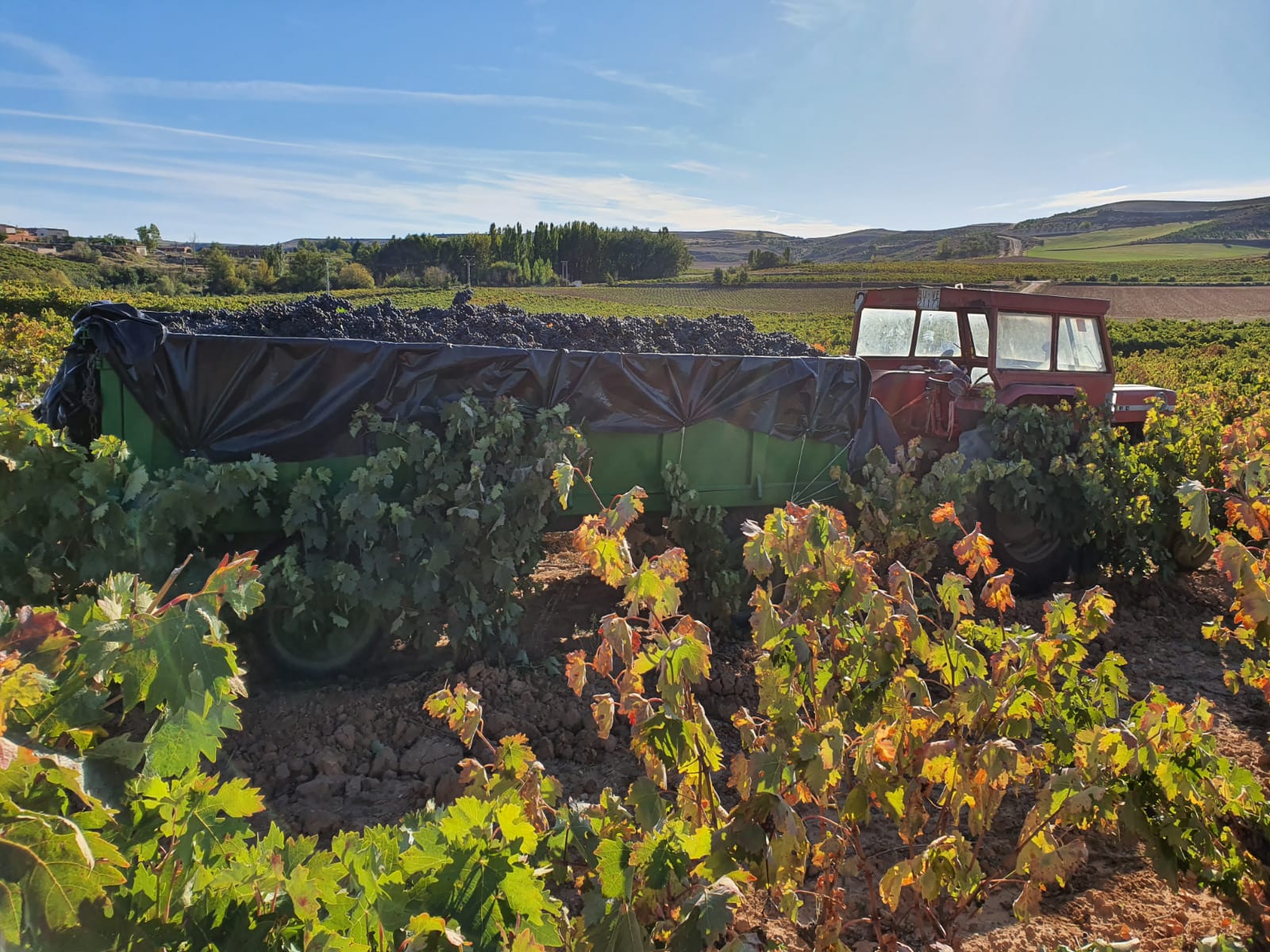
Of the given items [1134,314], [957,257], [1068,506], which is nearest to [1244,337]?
[1134,314]

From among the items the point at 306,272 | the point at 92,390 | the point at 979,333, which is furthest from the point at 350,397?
the point at 306,272

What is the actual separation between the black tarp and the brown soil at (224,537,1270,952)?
4.21 ft

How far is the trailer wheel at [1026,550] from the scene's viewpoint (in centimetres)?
681

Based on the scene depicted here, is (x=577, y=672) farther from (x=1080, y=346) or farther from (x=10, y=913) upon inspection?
(x=1080, y=346)

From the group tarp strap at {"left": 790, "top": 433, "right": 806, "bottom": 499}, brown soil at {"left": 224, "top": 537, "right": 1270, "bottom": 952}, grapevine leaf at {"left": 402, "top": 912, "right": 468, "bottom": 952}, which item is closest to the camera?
grapevine leaf at {"left": 402, "top": 912, "right": 468, "bottom": 952}

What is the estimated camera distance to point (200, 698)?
1309 mm

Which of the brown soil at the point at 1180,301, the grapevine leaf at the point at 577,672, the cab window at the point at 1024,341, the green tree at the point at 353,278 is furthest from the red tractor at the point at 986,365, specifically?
the green tree at the point at 353,278

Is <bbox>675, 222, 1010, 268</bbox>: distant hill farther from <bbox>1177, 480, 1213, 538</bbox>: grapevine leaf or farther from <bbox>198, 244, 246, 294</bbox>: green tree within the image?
<bbox>1177, 480, 1213, 538</bbox>: grapevine leaf

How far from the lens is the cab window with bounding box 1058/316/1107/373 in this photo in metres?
8.04

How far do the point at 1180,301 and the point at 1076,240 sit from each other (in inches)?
2303

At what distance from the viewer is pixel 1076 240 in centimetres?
11025

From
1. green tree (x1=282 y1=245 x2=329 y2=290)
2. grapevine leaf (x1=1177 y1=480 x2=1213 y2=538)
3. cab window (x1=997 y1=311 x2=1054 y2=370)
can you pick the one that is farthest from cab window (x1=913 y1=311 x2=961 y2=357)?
green tree (x1=282 y1=245 x2=329 y2=290)

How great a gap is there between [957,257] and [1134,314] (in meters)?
44.5

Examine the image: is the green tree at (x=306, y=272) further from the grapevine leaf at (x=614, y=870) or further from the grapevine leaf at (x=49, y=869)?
the grapevine leaf at (x=49, y=869)
